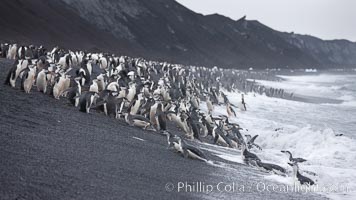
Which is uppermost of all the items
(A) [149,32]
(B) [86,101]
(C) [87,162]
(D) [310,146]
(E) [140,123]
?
(A) [149,32]

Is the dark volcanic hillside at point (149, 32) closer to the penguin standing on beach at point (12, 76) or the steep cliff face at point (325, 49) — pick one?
the steep cliff face at point (325, 49)

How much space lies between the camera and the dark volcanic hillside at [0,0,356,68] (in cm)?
5066

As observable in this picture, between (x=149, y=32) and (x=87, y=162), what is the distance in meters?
74.5

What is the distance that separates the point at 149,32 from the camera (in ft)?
263

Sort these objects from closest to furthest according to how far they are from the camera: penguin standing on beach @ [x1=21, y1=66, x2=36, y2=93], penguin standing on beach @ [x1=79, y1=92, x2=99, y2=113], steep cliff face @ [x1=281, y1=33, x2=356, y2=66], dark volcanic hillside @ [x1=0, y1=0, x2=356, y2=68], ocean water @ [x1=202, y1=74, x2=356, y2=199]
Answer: ocean water @ [x1=202, y1=74, x2=356, y2=199]
penguin standing on beach @ [x1=79, y1=92, x2=99, y2=113]
penguin standing on beach @ [x1=21, y1=66, x2=36, y2=93]
dark volcanic hillside @ [x1=0, y1=0, x2=356, y2=68]
steep cliff face @ [x1=281, y1=33, x2=356, y2=66]

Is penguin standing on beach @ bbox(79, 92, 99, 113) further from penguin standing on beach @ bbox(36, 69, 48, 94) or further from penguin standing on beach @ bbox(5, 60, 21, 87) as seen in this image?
penguin standing on beach @ bbox(5, 60, 21, 87)

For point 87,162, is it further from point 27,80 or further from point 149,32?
point 149,32

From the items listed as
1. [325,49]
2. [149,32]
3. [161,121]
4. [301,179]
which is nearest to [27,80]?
[161,121]

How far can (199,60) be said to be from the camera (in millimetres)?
81438

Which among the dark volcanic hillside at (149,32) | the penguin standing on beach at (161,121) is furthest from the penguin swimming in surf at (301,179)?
the dark volcanic hillside at (149,32)

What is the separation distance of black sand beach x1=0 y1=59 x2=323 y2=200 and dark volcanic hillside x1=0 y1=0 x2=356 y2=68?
3316 centimetres

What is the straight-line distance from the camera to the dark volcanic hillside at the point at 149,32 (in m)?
50.7

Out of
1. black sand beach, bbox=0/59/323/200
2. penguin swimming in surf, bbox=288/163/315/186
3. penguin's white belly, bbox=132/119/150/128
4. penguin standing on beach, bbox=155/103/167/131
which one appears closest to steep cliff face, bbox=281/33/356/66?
penguin standing on beach, bbox=155/103/167/131

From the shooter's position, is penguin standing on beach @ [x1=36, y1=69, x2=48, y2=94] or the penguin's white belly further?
penguin standing on beach @ [x1=36, y1=69, x2=48, y2=94]
